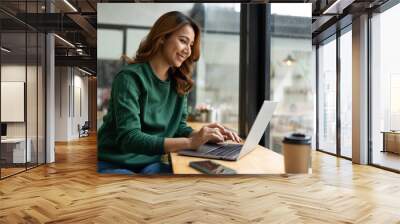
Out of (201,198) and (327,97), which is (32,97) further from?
(327,97)

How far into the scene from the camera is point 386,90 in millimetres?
5859

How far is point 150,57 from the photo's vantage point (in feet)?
11.6

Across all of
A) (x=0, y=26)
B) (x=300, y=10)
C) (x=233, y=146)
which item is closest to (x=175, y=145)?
(x=233, y=146)

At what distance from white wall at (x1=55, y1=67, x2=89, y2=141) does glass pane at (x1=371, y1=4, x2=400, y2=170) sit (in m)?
9.66

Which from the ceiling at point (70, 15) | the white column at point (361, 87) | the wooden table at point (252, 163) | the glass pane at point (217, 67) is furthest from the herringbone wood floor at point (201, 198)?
the ceiling at point (70, 15)

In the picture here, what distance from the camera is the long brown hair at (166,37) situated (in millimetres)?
3547

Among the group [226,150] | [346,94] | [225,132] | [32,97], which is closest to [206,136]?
[225,132]

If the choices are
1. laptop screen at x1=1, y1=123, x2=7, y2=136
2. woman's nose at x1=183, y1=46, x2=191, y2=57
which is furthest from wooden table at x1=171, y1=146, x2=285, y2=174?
laptop screen at x1=1, y1=123, x2=7, y2=136

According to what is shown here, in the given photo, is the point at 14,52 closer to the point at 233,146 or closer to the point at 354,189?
the point at 233,146

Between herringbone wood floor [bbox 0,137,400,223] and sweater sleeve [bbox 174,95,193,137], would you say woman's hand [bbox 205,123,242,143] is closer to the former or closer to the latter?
sweater sleeve [bbox 174,95,193,137]

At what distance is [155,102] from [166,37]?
61 cm

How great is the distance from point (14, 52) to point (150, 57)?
2646mm

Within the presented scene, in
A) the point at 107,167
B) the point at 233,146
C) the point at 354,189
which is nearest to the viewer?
the point at 233,146

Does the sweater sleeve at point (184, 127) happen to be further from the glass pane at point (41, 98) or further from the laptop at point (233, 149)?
the glass pane at point (41, 98)
